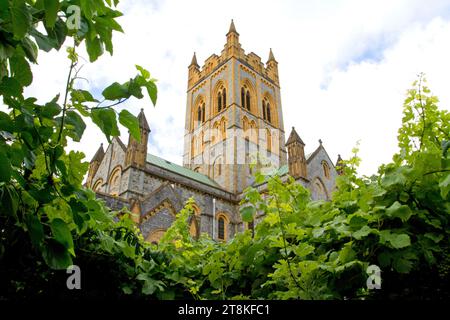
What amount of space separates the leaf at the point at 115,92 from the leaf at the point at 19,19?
445 millimetres

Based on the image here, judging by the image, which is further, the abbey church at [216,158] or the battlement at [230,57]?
the battlement at [230,57]

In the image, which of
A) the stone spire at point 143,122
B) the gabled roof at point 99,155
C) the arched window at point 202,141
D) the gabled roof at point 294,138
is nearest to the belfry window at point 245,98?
the arched window at point 202,141

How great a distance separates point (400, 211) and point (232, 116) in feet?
119

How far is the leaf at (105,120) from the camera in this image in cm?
167

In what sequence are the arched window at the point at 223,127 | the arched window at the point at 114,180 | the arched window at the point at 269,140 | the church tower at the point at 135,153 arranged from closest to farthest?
the church tower at the point at 135,153, the arched window at the point at 114,180, the arched window at the point at 223,127, the arched window at the point at 269,140

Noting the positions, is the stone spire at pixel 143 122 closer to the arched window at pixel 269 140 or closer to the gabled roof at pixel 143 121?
the gabled roof at pixel 143 121

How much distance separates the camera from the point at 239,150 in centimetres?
3650

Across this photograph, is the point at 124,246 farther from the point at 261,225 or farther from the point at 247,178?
the point at 247,178

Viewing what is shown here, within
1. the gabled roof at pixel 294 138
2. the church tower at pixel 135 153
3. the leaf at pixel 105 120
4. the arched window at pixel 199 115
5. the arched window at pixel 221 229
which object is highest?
the arched window at pixel 199 115

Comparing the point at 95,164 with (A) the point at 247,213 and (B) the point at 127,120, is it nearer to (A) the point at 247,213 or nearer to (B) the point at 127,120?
(A) the point at 247,213

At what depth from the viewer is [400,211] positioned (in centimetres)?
174
